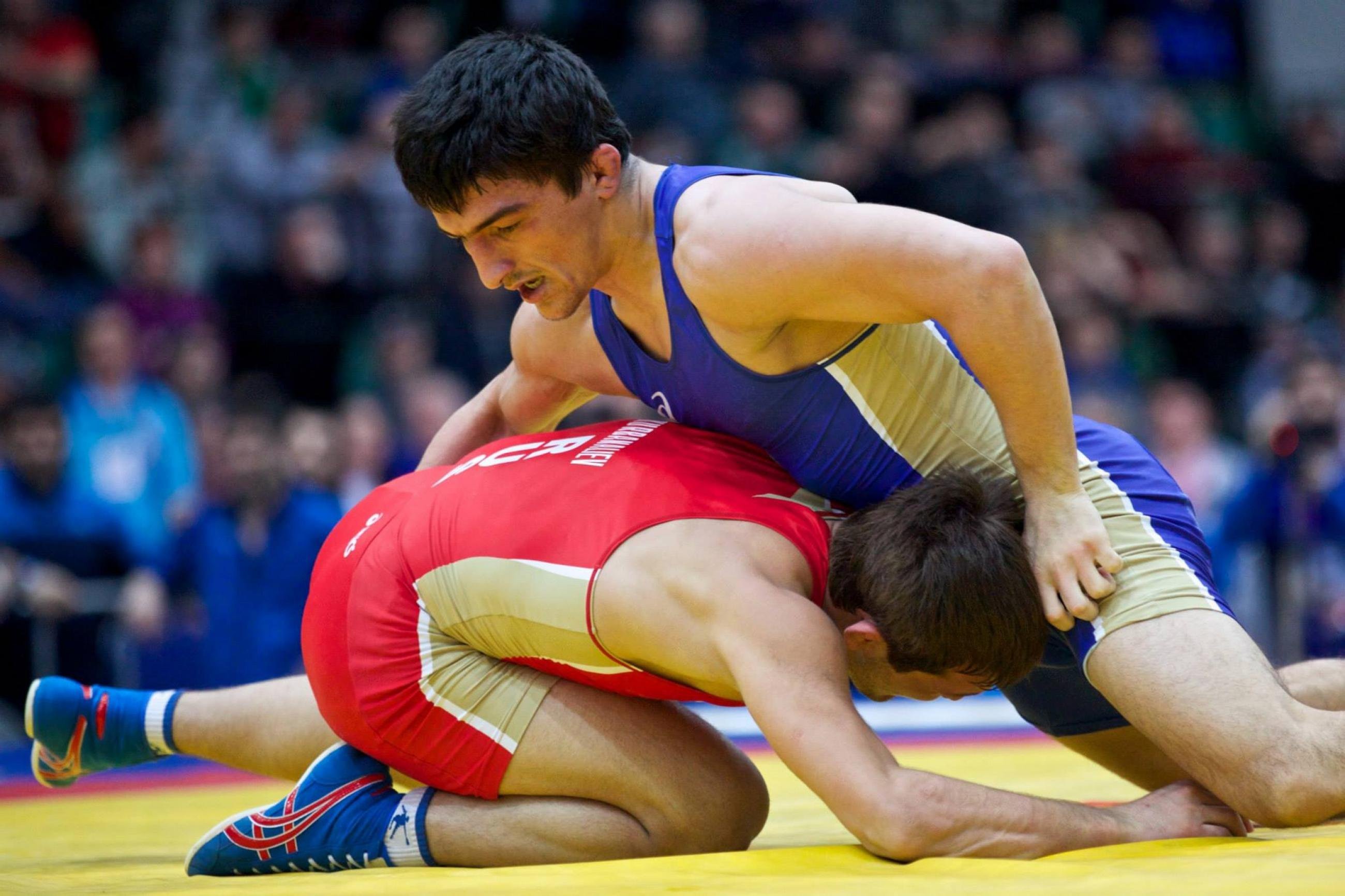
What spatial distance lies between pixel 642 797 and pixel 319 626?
672 millimetres

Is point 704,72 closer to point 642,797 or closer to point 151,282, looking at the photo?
point 151,282

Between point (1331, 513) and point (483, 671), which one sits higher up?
point (483, 671)

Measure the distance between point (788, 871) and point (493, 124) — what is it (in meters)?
1.30

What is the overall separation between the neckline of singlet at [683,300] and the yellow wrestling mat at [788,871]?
81 centimetres

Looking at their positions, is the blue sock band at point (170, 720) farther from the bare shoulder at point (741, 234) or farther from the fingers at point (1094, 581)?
the fingers at point (1094, 581)

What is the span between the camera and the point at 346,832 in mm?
2656

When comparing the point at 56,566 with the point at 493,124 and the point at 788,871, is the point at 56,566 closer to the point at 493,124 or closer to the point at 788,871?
the point at 493,124

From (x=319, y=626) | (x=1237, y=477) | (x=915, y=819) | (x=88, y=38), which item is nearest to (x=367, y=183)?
(x=88, y=38)

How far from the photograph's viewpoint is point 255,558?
19.8 feet

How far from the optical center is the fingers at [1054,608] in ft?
8.39

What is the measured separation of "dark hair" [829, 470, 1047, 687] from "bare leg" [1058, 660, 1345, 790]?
0.49m

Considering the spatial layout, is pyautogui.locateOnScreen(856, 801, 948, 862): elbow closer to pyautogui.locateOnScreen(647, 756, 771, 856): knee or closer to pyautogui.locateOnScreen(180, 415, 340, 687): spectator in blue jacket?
pyautogui.locateOnScreen(647, 756, 771, 856): knee

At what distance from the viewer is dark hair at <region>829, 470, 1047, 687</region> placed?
8.16 feet

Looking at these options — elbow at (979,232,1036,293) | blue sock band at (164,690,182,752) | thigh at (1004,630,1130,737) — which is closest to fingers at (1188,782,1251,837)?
thigh at (1004,630,1130,737)
